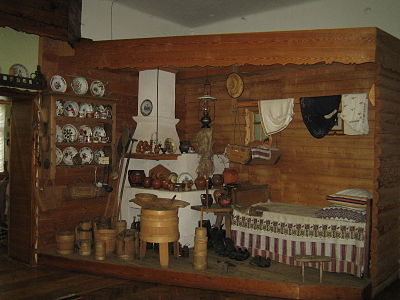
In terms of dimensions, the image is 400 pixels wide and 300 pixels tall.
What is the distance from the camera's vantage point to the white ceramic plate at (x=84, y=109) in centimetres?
574

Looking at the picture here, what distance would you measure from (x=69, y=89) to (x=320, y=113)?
140 inches

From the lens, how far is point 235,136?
265 inches

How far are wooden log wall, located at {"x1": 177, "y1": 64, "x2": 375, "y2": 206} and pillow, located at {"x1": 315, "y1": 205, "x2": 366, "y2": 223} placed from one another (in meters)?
0.78

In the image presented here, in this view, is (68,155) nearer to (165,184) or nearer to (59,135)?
(59,135)

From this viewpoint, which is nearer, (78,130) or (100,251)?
(100,251)

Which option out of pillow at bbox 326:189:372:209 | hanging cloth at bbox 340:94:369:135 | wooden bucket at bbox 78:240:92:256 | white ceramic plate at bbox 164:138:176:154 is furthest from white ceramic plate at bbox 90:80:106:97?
pillow at bbox 326:189:372:209

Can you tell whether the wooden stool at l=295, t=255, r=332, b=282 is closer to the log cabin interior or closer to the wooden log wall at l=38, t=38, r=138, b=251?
the log cabin interior

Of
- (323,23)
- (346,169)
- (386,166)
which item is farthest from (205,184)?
(323,23)

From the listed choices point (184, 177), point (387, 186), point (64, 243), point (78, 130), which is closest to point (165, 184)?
point (184, 177)

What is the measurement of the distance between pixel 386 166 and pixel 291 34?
185 cm

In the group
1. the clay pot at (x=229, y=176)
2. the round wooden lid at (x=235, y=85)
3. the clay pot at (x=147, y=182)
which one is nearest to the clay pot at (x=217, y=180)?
the clay pot at (x=229, y=176)

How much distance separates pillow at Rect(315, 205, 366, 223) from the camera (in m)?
4.62

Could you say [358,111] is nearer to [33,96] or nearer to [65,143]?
[65,143]

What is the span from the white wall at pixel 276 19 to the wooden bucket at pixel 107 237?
2881 mm
